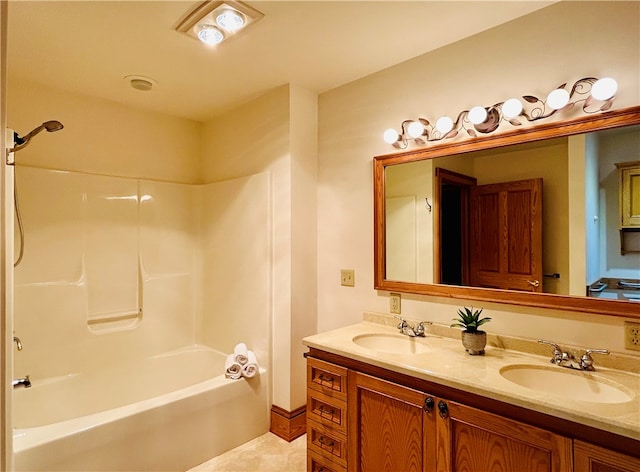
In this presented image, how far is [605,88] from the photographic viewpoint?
4.93ft

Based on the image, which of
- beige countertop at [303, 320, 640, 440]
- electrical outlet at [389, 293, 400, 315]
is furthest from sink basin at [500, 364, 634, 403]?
electrical outlet at [389, 293, 400, 315]

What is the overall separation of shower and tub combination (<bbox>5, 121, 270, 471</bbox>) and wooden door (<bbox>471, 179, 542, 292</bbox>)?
4.76ft

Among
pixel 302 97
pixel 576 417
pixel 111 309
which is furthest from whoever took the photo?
pixel 111 309

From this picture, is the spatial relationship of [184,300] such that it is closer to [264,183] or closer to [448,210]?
[264,183]

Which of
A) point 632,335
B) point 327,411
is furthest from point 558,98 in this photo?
point 327,411

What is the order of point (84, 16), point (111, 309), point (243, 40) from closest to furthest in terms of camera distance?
point (84, 16)
point (243, 40)
point (111, 309)

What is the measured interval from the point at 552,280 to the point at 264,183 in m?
1.90

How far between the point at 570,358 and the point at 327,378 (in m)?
1.11

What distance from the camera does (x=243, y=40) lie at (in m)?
2.00

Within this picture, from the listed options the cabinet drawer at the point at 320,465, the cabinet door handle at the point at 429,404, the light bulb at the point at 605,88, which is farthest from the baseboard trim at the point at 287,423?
the light bulb at the point at 605,88

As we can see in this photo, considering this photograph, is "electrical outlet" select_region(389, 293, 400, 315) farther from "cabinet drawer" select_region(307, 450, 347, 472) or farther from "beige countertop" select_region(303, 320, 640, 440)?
"cabinet drawer" select_region(307, 450, 347, 472)

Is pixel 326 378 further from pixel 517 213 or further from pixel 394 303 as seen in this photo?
pixel 517 213

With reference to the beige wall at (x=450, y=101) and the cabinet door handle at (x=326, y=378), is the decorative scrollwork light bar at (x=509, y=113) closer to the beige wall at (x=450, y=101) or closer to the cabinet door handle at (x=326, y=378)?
the beige wall at (x=450, y=101)

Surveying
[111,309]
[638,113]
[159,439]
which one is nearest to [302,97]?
[638,113]
